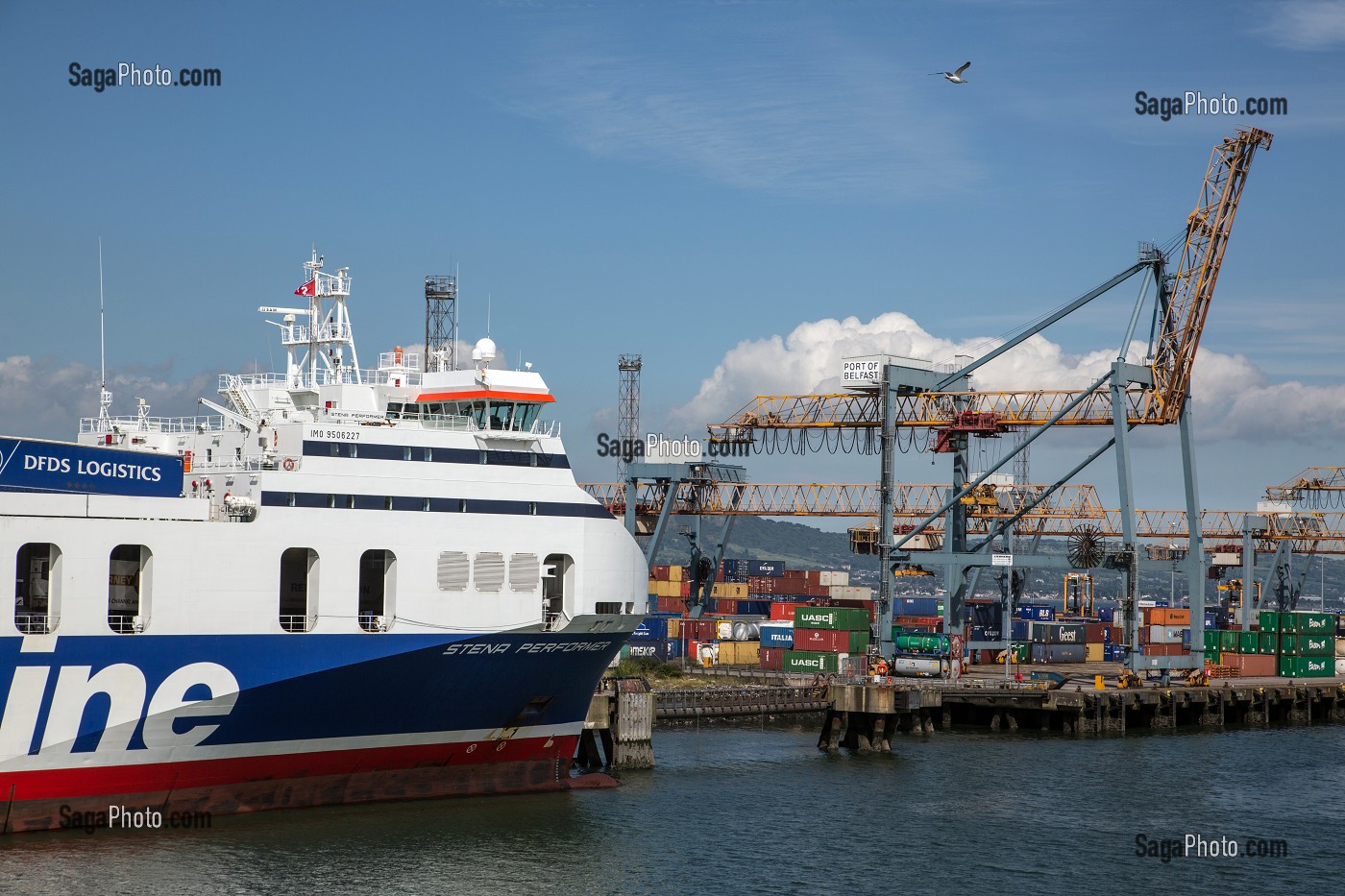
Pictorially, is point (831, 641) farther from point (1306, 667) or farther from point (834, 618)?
point (1306, 667)

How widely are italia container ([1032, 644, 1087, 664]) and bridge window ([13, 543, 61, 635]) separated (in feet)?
265

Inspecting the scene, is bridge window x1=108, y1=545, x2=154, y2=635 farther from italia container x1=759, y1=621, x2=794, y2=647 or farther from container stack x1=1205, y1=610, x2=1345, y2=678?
container stack x1=1205, y1=610, x2=1345, y2=678

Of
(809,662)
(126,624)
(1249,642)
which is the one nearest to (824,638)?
(809,662)

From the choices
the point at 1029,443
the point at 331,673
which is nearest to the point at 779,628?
the point at 1029,443

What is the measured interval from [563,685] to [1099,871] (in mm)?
18434

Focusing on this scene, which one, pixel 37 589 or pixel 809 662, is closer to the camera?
pixel 37 589

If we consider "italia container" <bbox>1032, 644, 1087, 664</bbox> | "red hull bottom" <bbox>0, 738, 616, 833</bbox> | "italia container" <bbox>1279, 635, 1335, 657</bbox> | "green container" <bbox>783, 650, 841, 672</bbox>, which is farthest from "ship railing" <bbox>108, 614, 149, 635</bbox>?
"italia container" <bbox>1279, 635, 1335, 657</bbox>

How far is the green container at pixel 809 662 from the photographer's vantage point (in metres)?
82.6

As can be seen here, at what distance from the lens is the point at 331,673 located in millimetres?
41844

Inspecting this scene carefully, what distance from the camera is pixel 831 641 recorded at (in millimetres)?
83688

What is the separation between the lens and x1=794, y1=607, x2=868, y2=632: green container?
84.1 metres

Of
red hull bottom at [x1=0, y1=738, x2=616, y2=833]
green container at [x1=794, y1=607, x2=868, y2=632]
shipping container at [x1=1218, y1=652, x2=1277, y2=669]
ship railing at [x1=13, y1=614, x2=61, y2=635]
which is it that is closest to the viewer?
ship railing at [x1=13, y1=614, x2=61, y2=635]

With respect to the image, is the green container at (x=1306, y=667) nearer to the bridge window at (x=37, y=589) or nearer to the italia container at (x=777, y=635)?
the italia container at (x=777, y=635)

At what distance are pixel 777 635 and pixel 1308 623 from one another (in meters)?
42.5
